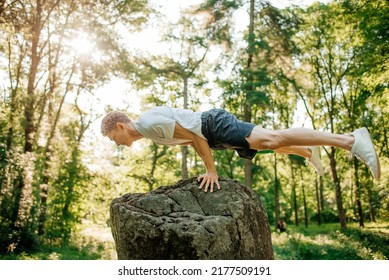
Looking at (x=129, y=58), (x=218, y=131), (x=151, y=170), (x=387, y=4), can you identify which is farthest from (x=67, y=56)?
(x=218, y=131)

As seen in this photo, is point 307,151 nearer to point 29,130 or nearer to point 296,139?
point 296,139

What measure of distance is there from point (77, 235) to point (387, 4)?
13.3 metres

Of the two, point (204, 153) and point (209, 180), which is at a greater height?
point (204, 153)

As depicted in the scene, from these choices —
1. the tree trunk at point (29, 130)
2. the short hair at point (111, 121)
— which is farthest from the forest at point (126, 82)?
the short hair at point (111, 121)

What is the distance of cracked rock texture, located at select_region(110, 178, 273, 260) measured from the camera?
10.9ft

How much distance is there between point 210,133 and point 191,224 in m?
0.97

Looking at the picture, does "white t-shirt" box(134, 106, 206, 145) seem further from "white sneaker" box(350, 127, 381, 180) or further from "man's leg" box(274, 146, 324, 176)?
"white sneaker" box(350, 127, 381, 180)

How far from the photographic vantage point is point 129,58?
14406 mm

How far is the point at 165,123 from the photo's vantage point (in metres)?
3.70

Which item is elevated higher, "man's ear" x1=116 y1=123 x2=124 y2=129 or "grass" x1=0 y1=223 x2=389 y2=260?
"man's ear" x1=116 y1=123 x2=124 y2=129


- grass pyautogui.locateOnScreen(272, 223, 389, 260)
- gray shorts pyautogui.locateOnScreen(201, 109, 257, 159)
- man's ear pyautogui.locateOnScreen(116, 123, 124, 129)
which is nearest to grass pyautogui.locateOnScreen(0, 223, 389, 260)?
grass pyautogui.locateOnScreen(272, 223, 389, 260)

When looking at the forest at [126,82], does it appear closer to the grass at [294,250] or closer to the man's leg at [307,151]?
the grass at [294,250]

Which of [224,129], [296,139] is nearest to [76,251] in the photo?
[224,129]

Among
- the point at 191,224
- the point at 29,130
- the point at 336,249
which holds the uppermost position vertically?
the point at 29,130
